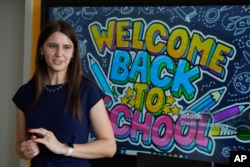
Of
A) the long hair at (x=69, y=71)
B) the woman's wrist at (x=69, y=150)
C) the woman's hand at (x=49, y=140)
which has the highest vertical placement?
the long hair at (x=69, y=71)

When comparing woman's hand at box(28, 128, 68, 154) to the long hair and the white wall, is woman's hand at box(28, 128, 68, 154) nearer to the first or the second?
the long hair

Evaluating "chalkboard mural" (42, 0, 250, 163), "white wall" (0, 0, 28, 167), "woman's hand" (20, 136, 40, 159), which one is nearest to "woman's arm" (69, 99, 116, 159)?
"woman's hand" (20, 136, 40, 159)

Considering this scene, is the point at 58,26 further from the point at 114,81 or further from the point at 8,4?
the point at 8,4

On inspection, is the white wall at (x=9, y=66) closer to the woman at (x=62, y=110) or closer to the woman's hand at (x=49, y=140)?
the woman at (x=62, y=110)

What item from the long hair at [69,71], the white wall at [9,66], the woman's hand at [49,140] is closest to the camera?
the woman's hand at [49,140]

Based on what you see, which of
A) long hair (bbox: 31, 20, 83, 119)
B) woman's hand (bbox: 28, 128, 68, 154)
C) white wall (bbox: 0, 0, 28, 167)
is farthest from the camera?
white wall (bbox: 0, 0, 28, 167)

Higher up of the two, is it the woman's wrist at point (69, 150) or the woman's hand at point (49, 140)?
the woman's hand at point (49, 140)

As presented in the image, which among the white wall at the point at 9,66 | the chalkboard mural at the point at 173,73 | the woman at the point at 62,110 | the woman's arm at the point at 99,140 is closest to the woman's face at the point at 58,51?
the woman at the point at 62,110

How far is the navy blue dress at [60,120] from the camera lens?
1.31 m

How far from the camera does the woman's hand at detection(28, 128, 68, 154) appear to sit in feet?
4.04

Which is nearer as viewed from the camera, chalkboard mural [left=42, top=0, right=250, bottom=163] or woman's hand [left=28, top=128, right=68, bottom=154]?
woman's hand [left=28, top=128, right=68, bottom=154]

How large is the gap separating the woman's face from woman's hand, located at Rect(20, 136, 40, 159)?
27 centimetres

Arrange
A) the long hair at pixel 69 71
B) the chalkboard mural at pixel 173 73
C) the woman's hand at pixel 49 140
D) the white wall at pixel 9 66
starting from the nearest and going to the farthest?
the woman's hand at pixel 49 140, the long hair at pixel 69 71, the chalkboard mural at pixel 173 73, the white wall at pixel 9 66

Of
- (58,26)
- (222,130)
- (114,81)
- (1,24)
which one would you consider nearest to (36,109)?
(58,26)
